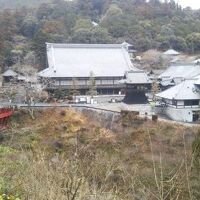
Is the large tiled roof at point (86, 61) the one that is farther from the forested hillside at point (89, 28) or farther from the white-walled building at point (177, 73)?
the forested hillside at point (89, 28)

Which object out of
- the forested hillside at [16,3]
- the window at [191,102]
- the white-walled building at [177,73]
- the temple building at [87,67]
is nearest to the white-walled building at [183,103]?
the window at [191,102]

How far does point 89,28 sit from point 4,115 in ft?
79.2

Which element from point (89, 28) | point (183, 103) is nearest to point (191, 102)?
point (183, 103)

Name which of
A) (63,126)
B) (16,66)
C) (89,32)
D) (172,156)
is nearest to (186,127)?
(172,156)

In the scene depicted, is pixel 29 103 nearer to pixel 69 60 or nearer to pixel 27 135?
pixel 27 135

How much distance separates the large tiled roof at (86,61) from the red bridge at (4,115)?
8781 mm

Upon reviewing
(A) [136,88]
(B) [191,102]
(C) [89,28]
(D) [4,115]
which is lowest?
(D) [4,115]

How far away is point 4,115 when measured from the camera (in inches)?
731

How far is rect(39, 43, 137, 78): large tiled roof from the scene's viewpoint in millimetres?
28531

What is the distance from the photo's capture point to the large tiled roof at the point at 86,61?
1123 inches

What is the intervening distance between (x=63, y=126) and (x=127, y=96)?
6.95 m

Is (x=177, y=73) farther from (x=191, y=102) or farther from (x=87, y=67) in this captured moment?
(x=191, y=102)

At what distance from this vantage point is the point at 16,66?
3123cm

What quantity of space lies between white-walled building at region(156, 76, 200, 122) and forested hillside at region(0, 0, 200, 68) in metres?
14.7
